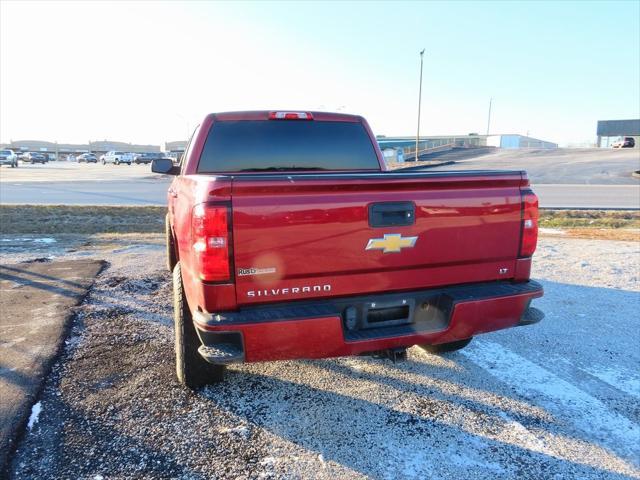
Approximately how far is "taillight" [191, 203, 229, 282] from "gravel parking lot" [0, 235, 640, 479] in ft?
3.57

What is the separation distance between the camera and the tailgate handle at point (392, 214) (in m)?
2.69

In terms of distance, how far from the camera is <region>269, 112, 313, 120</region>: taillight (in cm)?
414

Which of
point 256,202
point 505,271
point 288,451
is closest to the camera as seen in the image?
point 256,202

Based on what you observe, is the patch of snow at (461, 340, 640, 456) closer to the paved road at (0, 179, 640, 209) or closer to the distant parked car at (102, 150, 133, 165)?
the paved road at (0, 179, 640, 209)

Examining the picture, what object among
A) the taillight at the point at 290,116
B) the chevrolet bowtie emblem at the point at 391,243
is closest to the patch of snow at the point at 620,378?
the chevrolet bowtie emblem at the point at 391,243

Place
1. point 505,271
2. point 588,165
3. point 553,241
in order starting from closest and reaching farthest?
1. point 505,271
2. point 553,241
3. point 588,165

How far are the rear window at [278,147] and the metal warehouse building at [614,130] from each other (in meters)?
81.1

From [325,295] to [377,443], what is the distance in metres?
0.97

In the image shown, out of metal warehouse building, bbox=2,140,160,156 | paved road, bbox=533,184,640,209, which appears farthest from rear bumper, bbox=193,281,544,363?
metal warehouse building, bbox=2,140,160,156

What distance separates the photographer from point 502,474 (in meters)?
2.47

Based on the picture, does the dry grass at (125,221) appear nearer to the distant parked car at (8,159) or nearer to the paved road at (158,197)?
the paved road at (158,197)

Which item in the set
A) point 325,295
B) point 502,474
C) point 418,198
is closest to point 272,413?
point 325,295

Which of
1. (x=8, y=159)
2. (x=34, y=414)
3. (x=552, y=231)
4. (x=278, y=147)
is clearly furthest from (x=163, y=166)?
(x=8, y=159)

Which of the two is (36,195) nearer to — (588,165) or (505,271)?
(505,271)
